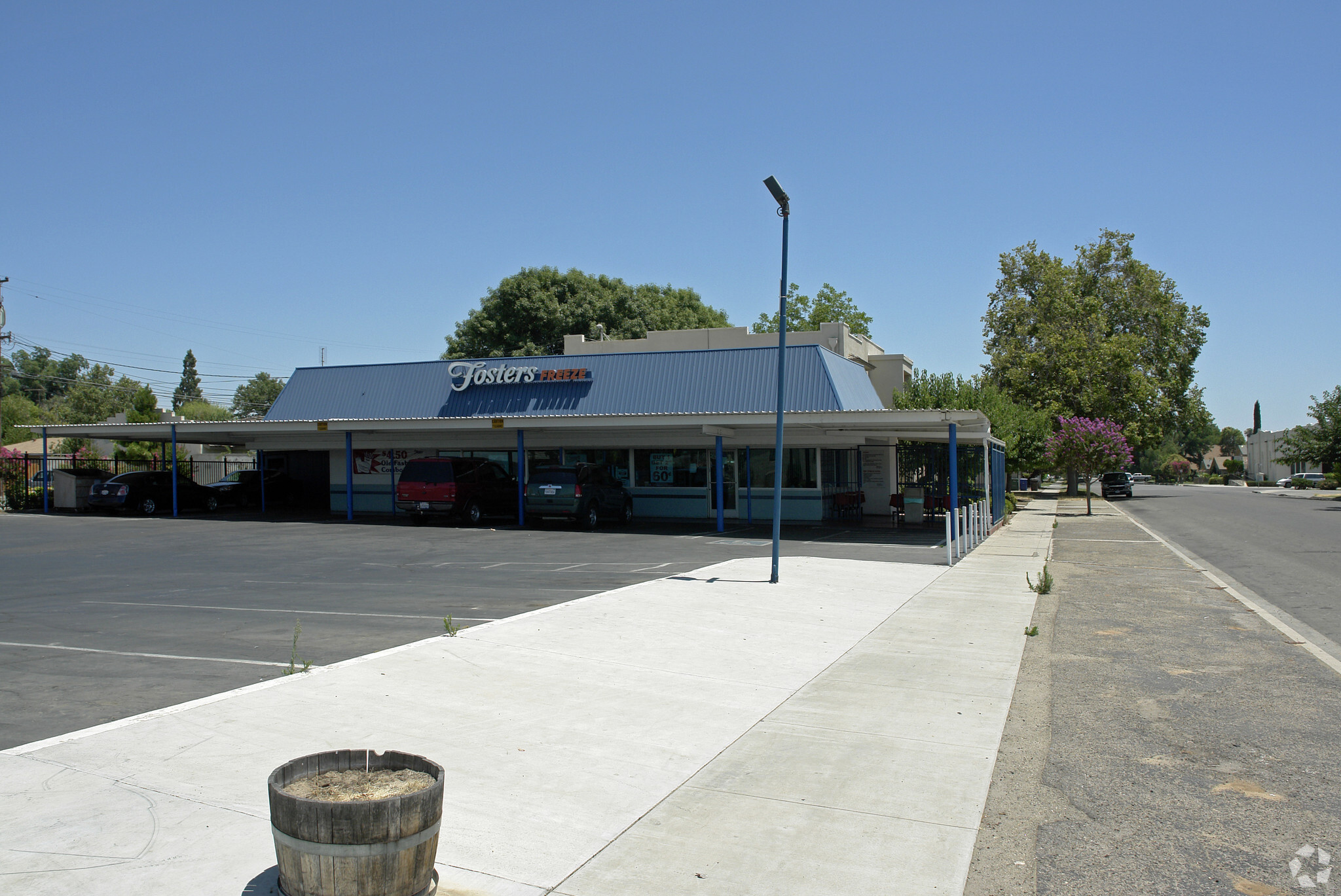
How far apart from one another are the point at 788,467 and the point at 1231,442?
→ 143m

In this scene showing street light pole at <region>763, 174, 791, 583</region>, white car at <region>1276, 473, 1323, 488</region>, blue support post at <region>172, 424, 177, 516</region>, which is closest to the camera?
street light pole at <region>763, 174, 791, 583</region>

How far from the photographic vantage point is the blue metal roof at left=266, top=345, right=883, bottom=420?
26141mm

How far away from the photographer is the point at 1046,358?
175ft

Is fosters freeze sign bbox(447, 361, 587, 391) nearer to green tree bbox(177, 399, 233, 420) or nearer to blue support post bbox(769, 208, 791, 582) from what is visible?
blue support post bbox(769, 208, 791, 582)

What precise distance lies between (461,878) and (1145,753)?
455cm

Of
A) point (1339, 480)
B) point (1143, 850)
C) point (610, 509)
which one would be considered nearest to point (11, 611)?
point (1143, 850)

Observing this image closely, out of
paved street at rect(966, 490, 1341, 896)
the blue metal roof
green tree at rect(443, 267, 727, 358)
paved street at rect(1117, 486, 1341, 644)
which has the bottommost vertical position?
paved street at rect(1117, 486, 1341, 644)

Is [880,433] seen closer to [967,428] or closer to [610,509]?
Result: [967,428]

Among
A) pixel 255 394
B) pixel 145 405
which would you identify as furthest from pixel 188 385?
pixel 145 405

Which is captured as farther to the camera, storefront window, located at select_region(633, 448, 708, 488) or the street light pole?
storefront window, located at select_region(633, 448, 708, 488)

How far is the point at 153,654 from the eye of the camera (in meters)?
8.77

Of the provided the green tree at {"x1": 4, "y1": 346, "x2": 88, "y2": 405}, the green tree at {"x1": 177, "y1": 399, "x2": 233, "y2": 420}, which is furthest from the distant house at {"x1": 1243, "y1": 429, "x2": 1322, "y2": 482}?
the green tree at {"x1": 4, "y1": 346, "x2": 88, "y2": 405}

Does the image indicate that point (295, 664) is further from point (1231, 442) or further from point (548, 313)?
point (1231, 442)

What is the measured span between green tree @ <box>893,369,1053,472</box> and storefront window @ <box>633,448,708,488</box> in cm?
1059
